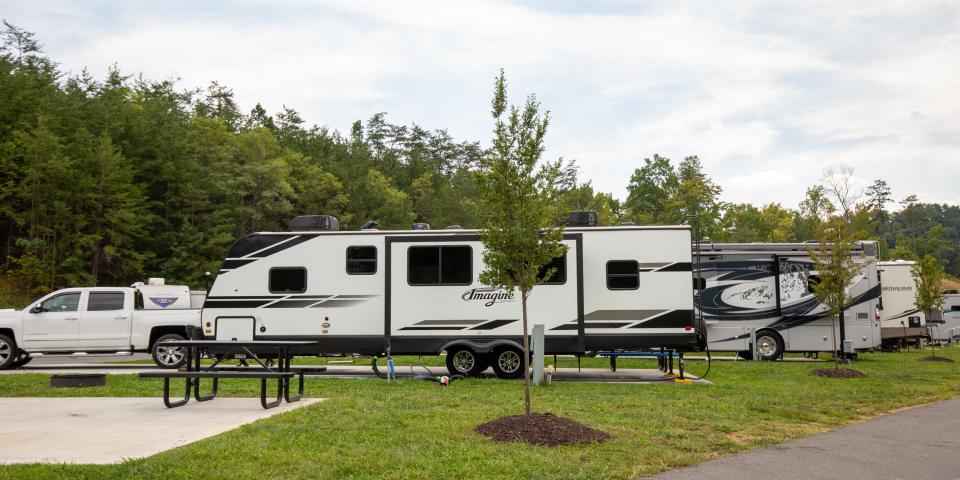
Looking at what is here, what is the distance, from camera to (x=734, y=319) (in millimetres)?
20547

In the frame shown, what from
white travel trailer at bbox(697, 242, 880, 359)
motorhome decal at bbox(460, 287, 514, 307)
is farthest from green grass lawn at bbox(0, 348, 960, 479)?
white travel trailer at bbox(697, 242, 880, 359)

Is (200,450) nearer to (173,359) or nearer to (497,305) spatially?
(497,305)

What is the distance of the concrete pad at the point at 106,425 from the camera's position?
738 centimetres

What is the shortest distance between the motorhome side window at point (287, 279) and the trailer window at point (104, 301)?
5.06 m

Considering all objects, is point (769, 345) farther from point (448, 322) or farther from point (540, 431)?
point (540, 431)

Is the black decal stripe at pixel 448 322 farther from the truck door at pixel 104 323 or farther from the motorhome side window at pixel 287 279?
the truck door at pixel 104 323

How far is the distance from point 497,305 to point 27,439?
29.2 ft

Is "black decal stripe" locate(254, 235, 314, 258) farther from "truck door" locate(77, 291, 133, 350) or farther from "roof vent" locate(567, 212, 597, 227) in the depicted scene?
"roof vent" locate(567, 212, 597, 227)

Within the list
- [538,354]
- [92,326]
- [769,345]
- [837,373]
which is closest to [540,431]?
[538,354]

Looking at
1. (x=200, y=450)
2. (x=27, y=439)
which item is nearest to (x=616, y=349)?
(x=200, y=450)

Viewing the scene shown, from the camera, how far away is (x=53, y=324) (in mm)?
17422

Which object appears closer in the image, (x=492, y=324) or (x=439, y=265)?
(x=492, y=324)

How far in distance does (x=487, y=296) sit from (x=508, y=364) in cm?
151

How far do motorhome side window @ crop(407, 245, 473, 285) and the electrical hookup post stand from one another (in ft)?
7.12
